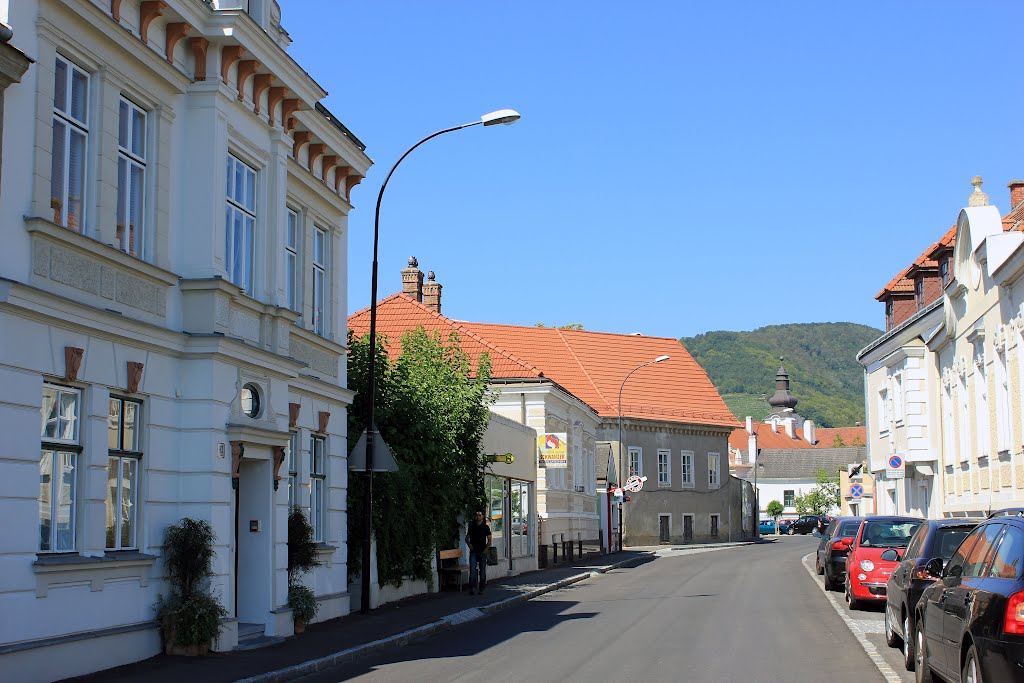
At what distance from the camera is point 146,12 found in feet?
47.4

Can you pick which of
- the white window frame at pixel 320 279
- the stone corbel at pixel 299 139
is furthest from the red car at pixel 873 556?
the stone corbel at pixel 299 139

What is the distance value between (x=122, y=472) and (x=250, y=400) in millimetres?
2926

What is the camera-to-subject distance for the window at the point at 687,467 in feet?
229

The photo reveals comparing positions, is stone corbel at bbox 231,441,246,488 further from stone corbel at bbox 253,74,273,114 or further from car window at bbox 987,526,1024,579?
car window at bbox 987,526,1024,579

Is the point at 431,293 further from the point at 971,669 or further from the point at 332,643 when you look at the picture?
the point at 971,669

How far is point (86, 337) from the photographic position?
13273mm

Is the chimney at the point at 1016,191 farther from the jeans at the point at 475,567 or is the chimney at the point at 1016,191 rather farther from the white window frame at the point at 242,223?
the white window frame at the point at 242,223

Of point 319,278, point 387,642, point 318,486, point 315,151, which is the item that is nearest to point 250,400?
point 387,642

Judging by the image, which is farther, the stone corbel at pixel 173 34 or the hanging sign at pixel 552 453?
the hanging sign at pixel 552 453

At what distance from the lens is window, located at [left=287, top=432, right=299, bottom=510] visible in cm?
1903

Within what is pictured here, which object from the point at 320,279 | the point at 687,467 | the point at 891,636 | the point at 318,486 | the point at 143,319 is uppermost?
the point at 320,279

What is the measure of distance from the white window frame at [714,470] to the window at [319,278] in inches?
2097

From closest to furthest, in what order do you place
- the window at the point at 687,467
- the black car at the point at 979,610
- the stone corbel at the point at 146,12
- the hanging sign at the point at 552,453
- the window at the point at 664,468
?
the black car at the point at 979,610 < the stone corbel at the point at 146,12 < the hanging sign at the point at 552,453 < the window at the point at 664,468 < the window at the point at 687,467

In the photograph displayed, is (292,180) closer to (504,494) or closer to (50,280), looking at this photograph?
(50,280)
